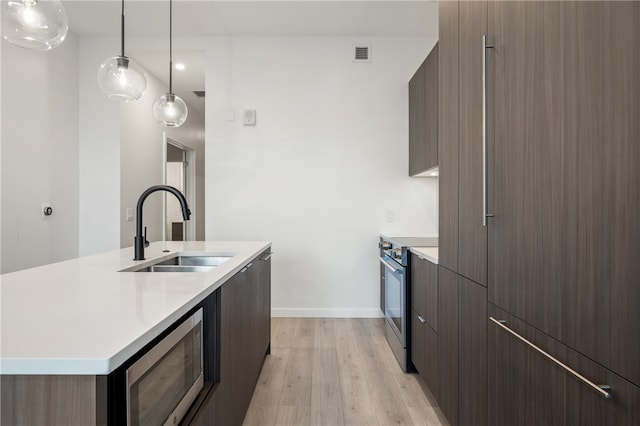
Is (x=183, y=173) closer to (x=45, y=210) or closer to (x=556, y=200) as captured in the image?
(x=45, y=210)

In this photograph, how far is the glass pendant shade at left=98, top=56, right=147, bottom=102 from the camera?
1875 mm

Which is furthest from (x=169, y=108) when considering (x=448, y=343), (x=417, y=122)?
(x=448, y=343)

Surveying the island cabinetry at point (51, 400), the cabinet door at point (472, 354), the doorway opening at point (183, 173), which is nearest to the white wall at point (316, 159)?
the doorway opening at point (183, 173)

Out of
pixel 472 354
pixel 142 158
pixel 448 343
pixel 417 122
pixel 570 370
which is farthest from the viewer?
pixel 142 158

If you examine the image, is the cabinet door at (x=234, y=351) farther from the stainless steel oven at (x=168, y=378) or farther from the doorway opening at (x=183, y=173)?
the doorway opening at (x=183, y=173)

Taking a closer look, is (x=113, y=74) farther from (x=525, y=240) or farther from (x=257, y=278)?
(x=525, y=240)

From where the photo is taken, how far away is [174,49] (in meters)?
3.68

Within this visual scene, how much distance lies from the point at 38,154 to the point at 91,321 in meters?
3.16

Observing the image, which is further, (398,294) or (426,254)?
(398,294)

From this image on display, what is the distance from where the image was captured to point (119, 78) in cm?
189

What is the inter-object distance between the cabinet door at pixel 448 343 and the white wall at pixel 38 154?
3242mm

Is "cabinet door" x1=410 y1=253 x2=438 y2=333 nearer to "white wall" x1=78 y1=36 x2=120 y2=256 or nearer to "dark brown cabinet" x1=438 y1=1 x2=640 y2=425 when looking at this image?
"dark brown cabinet" x1=438 y1=1 x2=640 y2=425

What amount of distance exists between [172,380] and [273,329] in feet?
8.12

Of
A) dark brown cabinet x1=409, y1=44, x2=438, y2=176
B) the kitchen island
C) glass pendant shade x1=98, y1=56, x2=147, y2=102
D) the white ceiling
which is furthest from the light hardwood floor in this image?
the white ceiling
